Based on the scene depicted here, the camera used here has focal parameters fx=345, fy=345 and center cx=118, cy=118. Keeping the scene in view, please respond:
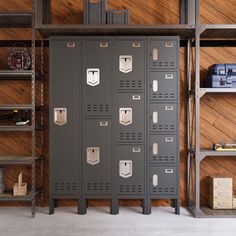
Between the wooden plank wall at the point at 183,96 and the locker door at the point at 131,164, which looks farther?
the wooden plank wall at the point at 183,96

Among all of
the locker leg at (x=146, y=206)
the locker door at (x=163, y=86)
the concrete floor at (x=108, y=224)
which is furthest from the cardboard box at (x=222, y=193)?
the locker door at (x=163, y=86)

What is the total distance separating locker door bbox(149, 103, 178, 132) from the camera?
4305 millimetres

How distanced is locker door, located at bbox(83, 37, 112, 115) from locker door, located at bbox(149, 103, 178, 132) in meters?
0.56

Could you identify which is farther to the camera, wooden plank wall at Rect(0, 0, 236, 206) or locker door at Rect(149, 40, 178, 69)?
wooden plank wall at Rect(0, 0, 236, 206)

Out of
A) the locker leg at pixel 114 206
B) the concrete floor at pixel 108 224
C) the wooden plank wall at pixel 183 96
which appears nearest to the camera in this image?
the concrete floor at pixel 108 224

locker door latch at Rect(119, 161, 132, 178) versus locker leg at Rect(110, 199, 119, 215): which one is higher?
locker door latch at Rect(119, 161, 132, 178)

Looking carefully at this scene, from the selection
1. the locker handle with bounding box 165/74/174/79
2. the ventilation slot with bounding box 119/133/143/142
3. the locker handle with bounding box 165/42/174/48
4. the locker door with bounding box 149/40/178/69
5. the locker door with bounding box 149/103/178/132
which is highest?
the locker handle with bounding box 165/42/174/48

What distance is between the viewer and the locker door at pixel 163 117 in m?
4.30

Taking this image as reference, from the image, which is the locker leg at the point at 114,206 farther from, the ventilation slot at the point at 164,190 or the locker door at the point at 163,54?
the locker door at the point at 163,54

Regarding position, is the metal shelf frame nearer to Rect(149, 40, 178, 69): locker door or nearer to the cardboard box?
the cardboard box

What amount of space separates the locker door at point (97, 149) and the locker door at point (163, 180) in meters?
0.55

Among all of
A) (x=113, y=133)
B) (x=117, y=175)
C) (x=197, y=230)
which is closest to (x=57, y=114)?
(x=113, y=133)

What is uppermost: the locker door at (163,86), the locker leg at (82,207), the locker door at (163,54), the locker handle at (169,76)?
the locker door at (163,54)

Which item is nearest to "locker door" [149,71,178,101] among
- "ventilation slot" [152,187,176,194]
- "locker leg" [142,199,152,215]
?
"ventilation slot" [152,187,176,194]
